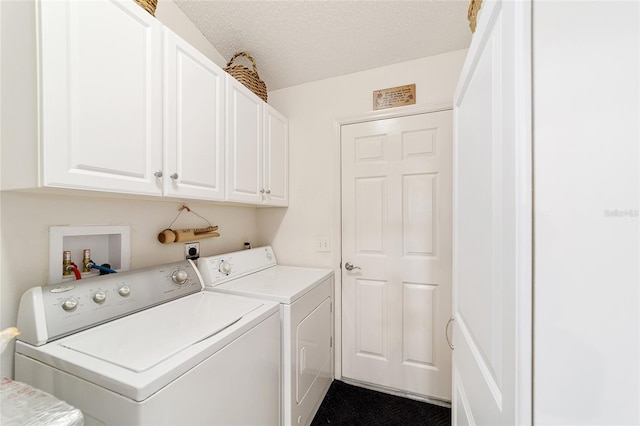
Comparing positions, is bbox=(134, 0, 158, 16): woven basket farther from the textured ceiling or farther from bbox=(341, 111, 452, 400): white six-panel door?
bbox=(341, 111, 452, 400): white six-panel door

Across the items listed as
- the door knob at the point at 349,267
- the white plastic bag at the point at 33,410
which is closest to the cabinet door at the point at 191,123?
the white plastic bag at the point at 33,410

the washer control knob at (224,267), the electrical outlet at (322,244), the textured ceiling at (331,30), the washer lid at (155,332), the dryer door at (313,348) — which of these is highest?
the textured ceiling at (331,30)

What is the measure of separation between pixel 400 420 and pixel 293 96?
264cm

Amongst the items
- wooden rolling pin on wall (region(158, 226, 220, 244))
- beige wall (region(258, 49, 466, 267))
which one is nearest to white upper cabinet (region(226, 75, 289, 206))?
beige wall (region(258, 49, 466, 267))

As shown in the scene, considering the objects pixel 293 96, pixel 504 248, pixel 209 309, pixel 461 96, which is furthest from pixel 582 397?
pixel 293 96

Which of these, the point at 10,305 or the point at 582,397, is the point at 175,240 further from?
the point at 582,397

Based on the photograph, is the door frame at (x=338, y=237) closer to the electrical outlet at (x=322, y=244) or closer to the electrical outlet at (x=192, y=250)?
the electrical outlet at (x=322, y=244)

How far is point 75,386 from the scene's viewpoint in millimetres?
732

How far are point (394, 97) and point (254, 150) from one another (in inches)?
45.7

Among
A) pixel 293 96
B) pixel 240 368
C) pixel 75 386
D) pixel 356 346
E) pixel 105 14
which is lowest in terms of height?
pixel 356 346

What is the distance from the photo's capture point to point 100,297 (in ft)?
3.22

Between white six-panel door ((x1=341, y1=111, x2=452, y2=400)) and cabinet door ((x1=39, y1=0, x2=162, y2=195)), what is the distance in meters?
1.38

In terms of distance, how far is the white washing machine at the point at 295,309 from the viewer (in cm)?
129

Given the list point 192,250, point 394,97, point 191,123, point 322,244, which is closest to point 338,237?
point 322,244
